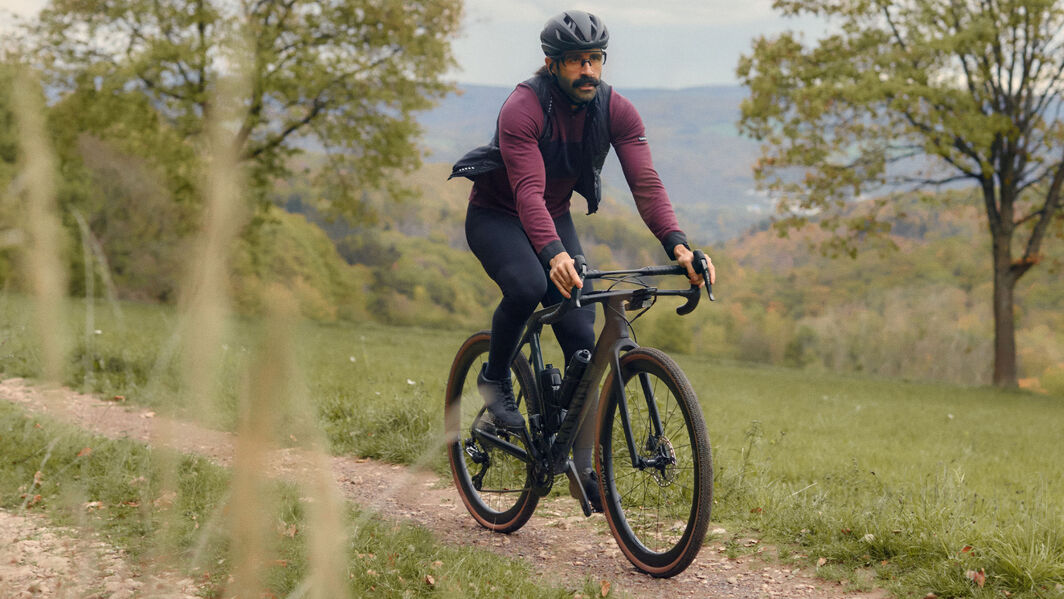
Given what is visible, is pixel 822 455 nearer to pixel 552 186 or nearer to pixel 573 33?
pixel 552 186

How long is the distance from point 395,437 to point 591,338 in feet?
7.82

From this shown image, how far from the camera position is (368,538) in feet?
12.0

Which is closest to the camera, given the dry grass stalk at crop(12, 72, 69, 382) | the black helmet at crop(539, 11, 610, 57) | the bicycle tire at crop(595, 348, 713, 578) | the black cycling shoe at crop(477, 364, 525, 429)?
the dry grass stalk at crop(12, 72, 69, 382)

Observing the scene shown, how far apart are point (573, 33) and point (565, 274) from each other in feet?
3.32

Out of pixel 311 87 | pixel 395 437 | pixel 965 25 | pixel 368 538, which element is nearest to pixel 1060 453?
pixel 395 437

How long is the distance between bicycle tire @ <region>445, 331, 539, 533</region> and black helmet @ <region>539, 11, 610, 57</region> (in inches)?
58.4

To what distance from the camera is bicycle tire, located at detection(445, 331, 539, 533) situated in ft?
14.2

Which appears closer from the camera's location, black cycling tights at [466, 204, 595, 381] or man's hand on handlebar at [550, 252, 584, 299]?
man's hand on handlebar at [550, 252, 584, 299]

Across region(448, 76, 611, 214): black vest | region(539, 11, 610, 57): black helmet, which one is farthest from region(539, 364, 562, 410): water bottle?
region(539, 11, 610, 57): black helmet

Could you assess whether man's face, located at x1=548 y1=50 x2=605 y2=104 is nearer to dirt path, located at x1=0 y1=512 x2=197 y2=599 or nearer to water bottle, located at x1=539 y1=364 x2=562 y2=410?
water bottle, located at x1=539 y1=364 x2=562 y2=410

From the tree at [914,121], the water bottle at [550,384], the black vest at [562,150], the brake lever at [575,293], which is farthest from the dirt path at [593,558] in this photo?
the tree at [914,121]

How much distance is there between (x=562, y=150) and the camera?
4004mm

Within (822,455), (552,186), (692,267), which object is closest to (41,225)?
(692,267)

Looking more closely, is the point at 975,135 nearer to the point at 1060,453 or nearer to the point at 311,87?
the point at 1060,453
